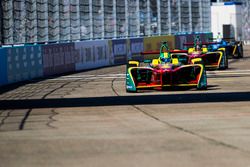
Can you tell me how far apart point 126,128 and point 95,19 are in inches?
871

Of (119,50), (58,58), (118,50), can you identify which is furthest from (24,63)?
(119,50)

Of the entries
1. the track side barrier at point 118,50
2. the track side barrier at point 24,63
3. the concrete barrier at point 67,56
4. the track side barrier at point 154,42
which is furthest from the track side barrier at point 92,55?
the track side barrier at point 154,42

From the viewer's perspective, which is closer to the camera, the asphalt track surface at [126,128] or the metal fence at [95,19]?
the asphalt track surface at [126,128]

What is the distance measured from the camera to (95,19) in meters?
32.6

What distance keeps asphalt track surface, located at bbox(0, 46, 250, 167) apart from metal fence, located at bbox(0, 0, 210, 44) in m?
7.29

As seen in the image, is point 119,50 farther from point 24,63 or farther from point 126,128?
point 126,128

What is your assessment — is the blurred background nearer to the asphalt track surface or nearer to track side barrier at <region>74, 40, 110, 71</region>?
track side barrier at <region>74, 40, 110, 71</region>

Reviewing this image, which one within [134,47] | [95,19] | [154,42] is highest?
[95,19]

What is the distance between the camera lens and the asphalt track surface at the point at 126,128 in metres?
8.17

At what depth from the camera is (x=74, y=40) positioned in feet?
101

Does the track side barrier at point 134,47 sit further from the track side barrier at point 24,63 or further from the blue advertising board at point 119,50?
the track side barrier at point 24,63

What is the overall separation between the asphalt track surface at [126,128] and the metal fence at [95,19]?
729cm

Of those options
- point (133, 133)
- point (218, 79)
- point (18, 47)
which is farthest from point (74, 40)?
point (133, 133)

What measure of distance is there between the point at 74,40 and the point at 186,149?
22.5 m
